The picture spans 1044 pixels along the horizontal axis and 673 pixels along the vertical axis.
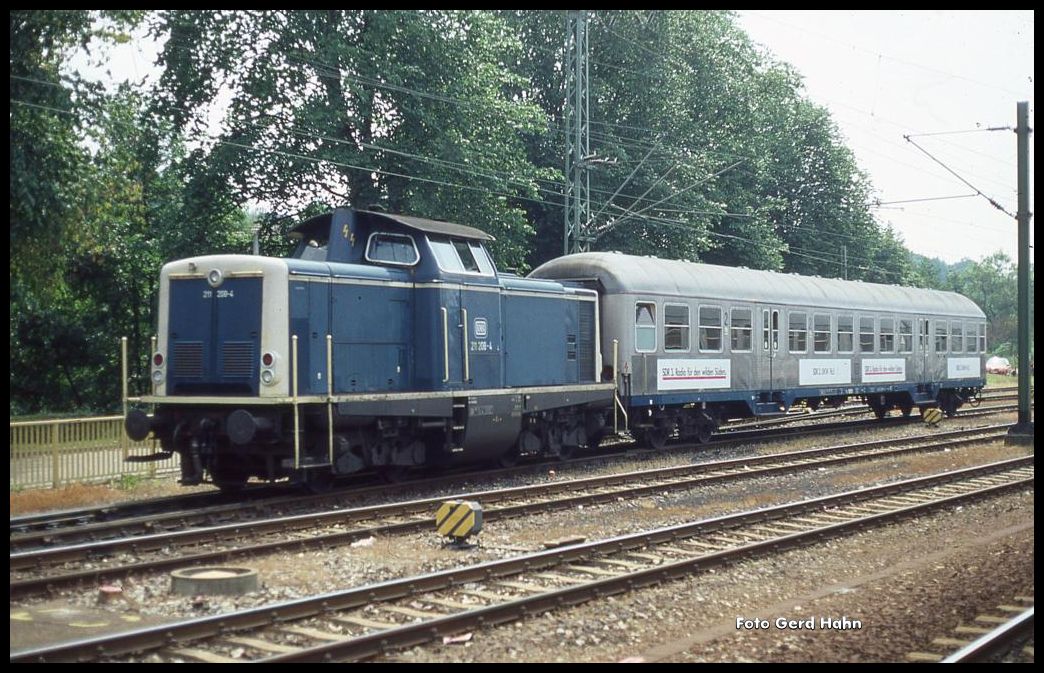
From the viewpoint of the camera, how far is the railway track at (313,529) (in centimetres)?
1066

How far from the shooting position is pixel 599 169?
41.1 m

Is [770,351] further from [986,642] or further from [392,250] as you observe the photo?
[986,642]

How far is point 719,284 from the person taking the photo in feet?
77.6

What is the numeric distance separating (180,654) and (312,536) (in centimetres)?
464

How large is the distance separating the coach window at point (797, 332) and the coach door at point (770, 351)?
57 centimetres

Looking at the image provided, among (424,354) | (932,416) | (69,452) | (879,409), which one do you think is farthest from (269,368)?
(879,409)

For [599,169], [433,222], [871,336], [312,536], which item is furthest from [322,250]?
[599,169]

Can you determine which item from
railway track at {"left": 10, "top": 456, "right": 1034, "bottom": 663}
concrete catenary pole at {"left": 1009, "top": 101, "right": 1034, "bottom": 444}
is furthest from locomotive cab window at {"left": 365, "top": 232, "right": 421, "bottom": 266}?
concrete catenary pole at {"left": 1009, "top": 101, "right": 1034, "bottom": 444}

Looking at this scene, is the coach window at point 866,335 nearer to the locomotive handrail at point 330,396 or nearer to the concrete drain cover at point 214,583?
the locomotive handrail at point 330,396

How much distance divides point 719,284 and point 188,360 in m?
12.4

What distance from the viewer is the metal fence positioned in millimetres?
16297

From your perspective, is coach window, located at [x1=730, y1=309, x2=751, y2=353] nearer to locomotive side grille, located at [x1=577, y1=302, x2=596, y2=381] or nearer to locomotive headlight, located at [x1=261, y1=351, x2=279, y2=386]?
locomotive side grille, located at [x1=577, y1=302, x2=596, y2=381]

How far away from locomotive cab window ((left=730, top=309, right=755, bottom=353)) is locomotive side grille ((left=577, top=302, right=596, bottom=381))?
4380mm

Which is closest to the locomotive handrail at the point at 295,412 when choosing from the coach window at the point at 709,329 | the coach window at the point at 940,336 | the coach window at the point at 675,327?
the coach window at the point at 675,327
